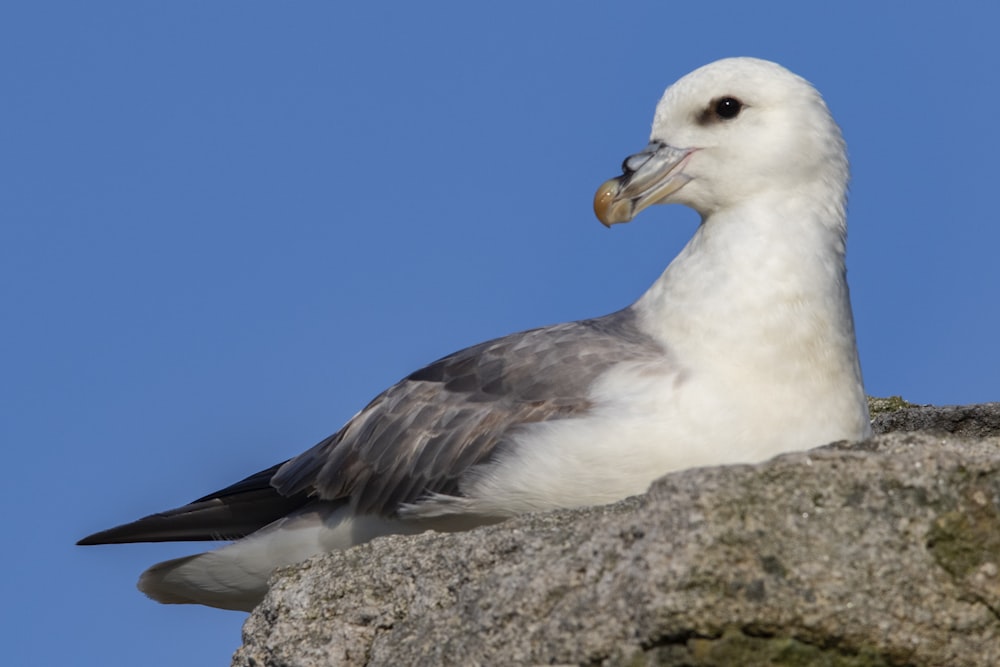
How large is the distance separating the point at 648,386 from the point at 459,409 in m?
0.83

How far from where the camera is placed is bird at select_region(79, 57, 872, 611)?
569 cm

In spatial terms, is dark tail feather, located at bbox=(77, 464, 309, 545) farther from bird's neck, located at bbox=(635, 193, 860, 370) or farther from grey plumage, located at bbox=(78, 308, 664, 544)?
bird's neck, located at bbox=(635, 193, 860, 370)

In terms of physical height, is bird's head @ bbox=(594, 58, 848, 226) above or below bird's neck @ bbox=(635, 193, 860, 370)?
above

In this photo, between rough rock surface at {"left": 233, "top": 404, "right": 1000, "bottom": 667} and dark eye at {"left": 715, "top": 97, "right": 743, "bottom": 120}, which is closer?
rough rock surface at {"left": 233, "top": 404, "right": 1000, "bottom": 667}

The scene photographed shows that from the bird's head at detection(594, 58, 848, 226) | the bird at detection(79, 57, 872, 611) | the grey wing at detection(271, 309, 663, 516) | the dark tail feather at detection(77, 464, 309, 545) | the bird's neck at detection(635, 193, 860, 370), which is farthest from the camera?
the dark tail feather at detection(77, 464, 309, 545)

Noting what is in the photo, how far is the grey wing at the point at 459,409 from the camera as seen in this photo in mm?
6023

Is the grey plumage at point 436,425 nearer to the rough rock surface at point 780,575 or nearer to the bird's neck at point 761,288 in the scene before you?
the bird's neck at point 761,288

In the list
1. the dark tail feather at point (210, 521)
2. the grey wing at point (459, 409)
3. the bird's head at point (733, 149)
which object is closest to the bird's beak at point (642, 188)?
the bird's head at point (733, 149)

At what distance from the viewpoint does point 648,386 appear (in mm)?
5766

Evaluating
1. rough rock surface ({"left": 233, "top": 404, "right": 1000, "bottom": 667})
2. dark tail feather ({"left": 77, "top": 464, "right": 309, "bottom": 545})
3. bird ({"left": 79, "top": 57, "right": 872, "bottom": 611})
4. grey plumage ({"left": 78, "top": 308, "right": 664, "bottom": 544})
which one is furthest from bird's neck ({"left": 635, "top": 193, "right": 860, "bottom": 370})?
rough rock surface ({"left": 233, "top": 404, "right": 1000, "bottom": 667})

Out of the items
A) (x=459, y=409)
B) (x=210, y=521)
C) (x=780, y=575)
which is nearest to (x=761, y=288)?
(x=459, y=409)

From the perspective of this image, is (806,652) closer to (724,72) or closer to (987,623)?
(987,623)

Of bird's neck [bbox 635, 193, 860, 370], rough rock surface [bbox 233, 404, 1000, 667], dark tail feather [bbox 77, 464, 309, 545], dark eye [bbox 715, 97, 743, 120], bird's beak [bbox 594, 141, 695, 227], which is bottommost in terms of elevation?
rough rock surface [bbox 233, 404, 1000, 667]

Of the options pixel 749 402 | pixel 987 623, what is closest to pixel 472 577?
pixel 987 623
